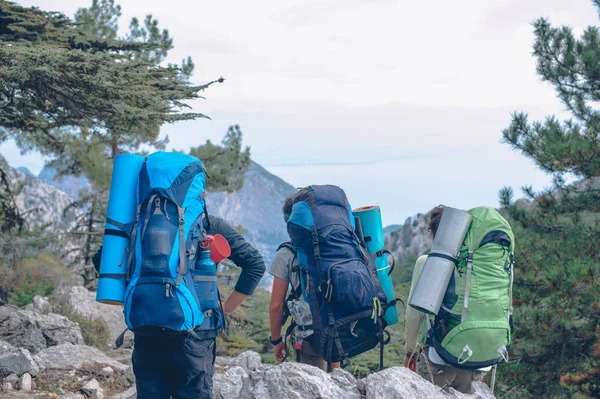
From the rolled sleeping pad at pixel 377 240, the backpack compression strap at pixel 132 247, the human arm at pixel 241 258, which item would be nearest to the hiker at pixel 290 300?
the human arm at pixel 241 258

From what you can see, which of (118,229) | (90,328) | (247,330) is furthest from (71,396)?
(247,330)

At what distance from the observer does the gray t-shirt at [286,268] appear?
4758mm

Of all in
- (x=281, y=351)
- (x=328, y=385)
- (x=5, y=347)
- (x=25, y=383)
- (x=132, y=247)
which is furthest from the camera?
(x=5, y=347)

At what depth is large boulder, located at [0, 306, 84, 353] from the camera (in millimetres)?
8688

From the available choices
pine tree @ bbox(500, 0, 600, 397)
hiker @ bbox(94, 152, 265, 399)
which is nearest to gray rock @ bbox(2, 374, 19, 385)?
hiker @ bbox(94, 152, 265, 399)

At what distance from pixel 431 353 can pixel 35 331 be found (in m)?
6.09

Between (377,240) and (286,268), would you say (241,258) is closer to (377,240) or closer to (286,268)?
(286,268)

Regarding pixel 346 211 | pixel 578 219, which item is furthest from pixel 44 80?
pixel 578 219

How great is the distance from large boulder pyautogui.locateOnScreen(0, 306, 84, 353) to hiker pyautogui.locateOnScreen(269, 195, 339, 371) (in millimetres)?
5042

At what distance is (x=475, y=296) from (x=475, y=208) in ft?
2.12

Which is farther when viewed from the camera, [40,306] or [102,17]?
[102,17]

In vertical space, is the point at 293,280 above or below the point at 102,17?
below

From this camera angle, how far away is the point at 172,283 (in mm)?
3812

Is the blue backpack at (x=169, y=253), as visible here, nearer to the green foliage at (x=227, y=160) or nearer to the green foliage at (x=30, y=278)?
the green foliage at (x=30, y=278)
